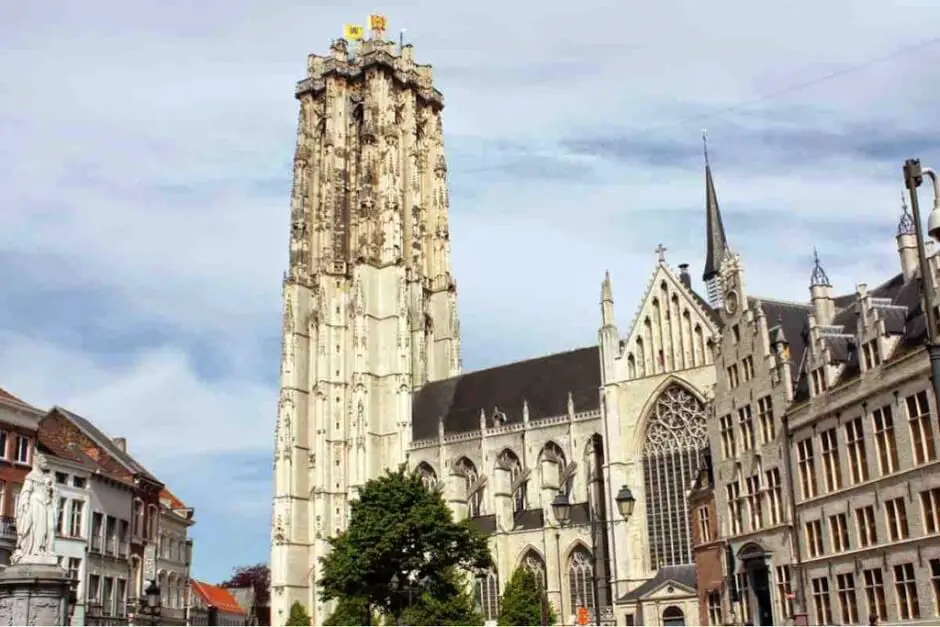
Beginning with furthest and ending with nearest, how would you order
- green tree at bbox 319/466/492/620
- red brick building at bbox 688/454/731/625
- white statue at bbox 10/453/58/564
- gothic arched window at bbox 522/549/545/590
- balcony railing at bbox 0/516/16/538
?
gothic arched window at bbox 522/549/545/590
green tree at bbox 319/466/492/620
red brick building at bbox 688/454/731/625
balcony railing at bbox 0/516/16/538
white statue at bbox 10/453/58/564

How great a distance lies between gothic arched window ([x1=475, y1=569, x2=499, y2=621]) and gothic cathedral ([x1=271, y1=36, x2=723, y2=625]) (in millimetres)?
115

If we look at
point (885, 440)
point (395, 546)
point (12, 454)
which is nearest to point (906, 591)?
point (885, 440)

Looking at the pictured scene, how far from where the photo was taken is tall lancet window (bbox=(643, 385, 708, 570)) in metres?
54.1

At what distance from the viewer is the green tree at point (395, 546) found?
1703 inches

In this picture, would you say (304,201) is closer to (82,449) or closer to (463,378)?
(463,378)

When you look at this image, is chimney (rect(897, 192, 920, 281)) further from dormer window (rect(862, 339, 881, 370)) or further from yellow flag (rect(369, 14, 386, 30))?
yellow flag (rect(369, 14, 386, 30))

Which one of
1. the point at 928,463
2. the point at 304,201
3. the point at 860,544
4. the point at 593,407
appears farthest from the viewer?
the point at 304,201

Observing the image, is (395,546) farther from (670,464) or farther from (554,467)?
(554,467)

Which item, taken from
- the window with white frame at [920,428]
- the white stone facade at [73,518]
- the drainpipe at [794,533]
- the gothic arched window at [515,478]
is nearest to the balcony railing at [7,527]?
the white stone facade at [73,518]

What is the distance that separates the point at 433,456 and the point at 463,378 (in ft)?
24.8

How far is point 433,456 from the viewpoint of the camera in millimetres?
73438

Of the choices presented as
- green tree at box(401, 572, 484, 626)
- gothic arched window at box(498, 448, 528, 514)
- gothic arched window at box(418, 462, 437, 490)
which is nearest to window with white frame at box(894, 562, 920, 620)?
green tree at box(401, 572, 484, 626)

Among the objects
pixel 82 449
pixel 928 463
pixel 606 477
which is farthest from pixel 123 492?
pixel 928 463

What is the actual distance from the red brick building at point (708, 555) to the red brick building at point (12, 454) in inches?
930
